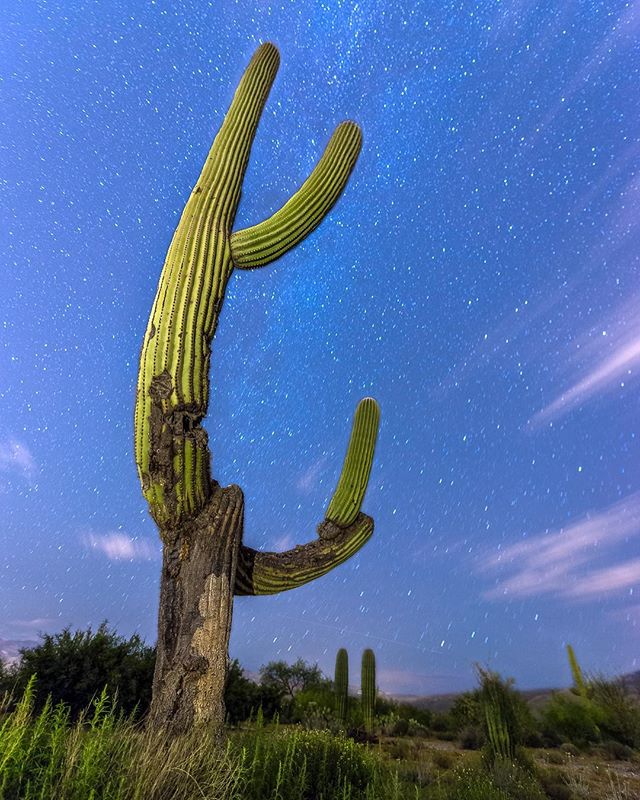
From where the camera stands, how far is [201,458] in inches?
202

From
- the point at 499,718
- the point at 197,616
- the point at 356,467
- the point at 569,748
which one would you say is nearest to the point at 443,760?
the point at 499,718

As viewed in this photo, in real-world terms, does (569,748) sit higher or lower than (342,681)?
lower

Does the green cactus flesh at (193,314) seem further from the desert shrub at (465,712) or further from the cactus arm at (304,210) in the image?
the desert shrub at (465,712)

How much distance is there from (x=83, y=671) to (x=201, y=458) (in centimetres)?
1041

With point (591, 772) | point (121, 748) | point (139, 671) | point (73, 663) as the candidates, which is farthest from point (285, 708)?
point (121, 748)

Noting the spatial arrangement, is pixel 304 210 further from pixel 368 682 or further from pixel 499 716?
pixel 368 682

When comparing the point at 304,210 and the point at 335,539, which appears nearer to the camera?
the point at 304,210

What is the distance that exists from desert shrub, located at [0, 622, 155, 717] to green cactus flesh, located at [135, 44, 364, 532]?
Result: 29.6 feet

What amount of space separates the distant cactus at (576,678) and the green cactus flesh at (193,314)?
18.8m

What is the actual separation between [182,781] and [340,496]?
390 centimetres

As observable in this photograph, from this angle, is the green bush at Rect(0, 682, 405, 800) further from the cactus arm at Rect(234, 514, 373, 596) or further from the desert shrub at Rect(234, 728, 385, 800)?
the cactus arm at Rect(234, 514, 373, 596)

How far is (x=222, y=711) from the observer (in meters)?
4.67

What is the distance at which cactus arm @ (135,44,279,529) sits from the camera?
506cm

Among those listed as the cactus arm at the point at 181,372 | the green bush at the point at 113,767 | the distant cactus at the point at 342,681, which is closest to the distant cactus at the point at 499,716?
the distant cactus at the point at 342,681
